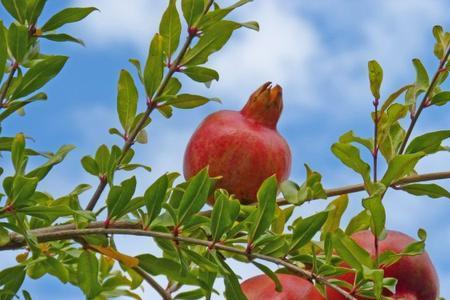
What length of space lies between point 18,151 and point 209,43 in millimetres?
461

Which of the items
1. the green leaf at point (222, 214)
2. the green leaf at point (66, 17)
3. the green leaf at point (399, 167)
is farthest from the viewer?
the green leaf at point (66, 17)

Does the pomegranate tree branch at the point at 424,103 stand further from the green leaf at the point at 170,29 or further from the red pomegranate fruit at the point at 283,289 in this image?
the green leaf at the point at 170,29

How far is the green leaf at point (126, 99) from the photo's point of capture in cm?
196

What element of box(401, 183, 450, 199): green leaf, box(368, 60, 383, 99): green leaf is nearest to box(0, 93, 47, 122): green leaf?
box(368, 60, 383, 99): green leaf

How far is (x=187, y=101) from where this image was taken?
2.01 m

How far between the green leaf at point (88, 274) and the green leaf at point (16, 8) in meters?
0.56

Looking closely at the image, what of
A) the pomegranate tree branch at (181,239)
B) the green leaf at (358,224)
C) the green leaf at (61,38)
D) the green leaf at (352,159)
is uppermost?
the green leaf at (61,38)

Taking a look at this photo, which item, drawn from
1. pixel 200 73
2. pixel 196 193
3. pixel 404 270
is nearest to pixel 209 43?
pixel 200 73

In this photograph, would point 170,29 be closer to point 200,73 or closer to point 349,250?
point 200,73

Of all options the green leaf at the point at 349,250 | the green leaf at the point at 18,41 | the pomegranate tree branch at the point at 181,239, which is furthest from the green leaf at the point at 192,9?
the green leaf at the point at 349,250

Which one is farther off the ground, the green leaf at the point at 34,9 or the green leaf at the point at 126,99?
the green leaf at the point at 34,9

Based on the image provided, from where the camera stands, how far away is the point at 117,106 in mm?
1988

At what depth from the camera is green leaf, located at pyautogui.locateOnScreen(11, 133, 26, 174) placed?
68.4 inches

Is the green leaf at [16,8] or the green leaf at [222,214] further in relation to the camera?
the green leaf at [16,8]
